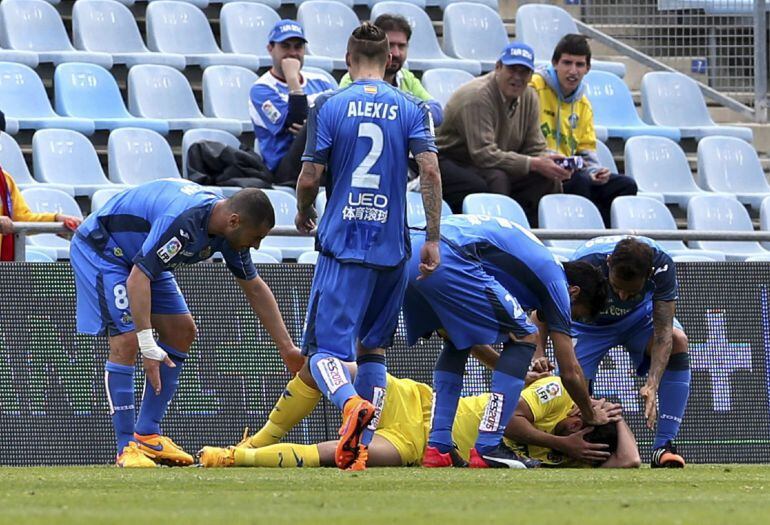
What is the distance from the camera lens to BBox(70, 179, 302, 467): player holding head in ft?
26.5

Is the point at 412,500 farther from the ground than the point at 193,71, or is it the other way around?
the point at 193,71

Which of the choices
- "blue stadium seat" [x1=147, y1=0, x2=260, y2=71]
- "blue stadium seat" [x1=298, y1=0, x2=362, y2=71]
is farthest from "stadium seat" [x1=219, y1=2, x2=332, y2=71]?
"blue stadium seat" [x1=298, y1=0, x2=362, y2=71]

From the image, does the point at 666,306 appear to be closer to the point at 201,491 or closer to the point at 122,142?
the point at 201,491

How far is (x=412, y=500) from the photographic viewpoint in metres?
5.97

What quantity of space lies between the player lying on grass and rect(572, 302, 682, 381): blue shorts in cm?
34

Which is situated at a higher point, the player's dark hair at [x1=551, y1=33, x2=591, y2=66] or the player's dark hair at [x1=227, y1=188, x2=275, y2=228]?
the player's dark hair at [x1=551, y1=33, x2=591, y2=66]

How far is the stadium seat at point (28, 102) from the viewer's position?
507 inches

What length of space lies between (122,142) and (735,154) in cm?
569

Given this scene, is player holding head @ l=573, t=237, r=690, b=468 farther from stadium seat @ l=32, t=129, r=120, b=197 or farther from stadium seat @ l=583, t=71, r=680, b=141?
stadium seat @ l=583, t=71, r=680, b=141

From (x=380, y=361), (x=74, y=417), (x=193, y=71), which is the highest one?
(x=193, y=71)

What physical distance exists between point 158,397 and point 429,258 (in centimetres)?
182

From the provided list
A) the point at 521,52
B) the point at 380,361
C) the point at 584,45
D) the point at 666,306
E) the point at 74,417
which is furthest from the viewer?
the point at 584,45

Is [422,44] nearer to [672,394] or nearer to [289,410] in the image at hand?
[672,394]

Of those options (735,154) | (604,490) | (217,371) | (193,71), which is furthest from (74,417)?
(735,154)
